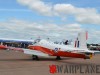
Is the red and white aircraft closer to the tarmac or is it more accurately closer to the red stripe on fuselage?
the red stripe on fuselage

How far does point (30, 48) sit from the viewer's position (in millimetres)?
28266

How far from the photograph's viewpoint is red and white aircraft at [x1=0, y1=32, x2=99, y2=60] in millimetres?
23422

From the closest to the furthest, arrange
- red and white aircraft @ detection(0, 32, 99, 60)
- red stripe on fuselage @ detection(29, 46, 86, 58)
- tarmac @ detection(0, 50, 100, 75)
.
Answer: tarmac @ detection(0, 50, 100, 75) → red and white aircraft @ detection(0, 32, 99, 60) → red stripe on fuselage @ detection(29, 46, 86, 58)

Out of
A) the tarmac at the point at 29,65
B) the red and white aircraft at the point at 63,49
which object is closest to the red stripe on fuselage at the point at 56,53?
the red and white aircraft at the point at 63,49

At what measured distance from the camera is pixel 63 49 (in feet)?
82.9

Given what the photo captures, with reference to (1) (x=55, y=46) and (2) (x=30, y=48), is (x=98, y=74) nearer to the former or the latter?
(1) (x=55, y=46)

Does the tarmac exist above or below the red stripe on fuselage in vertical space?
below

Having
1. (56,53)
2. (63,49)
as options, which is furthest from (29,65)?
(56,53)

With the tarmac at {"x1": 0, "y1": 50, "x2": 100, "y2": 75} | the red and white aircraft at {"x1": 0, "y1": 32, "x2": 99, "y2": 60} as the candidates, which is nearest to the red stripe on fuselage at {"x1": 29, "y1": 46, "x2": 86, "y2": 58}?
the red and white aircraft at {"x1": 0, "y1": 32, "x2": 99, "y2": 60}

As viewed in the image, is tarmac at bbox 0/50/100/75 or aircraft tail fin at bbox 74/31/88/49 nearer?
tarmac at bbox 0/50/100/75

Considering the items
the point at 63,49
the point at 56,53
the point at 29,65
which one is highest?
the point at 63,49

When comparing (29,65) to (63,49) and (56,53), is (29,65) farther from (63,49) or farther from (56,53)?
(56,53)

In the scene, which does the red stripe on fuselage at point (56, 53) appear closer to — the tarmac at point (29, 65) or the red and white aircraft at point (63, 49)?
the red and white aircraft at point (63, 49)

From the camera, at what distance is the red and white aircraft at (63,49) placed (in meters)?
23.4
